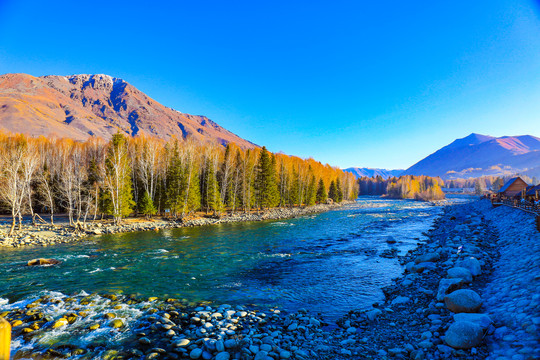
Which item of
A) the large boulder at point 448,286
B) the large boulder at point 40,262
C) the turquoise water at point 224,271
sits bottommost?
the turquoise water at point 224,271

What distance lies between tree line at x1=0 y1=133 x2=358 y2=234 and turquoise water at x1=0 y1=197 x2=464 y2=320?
11.5 m

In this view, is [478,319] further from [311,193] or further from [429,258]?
[311,193]

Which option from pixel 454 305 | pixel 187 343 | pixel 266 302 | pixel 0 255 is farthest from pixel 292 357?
pixel 0 255

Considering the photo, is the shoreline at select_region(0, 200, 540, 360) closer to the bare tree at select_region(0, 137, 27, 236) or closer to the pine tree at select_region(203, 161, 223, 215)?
the bare tree at select_region(0, 137, 27, 236)

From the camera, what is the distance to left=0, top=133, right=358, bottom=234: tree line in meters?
30.8

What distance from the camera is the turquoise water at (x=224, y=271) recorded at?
11023mm

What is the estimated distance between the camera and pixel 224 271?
1459 centimetres

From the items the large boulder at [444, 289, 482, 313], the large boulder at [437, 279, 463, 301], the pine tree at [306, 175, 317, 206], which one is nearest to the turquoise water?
the large boulder at [437, 279, 463, 301]

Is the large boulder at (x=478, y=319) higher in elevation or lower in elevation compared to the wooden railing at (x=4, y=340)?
lower

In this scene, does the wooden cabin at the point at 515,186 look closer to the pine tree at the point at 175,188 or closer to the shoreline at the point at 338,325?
the shoreline at the point at 338,325

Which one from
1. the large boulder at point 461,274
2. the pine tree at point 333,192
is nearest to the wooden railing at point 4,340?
the large boulder at point 461,274

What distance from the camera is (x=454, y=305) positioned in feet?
25.2

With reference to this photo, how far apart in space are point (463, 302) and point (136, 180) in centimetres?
4466

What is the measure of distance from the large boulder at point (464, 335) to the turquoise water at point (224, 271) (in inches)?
149
